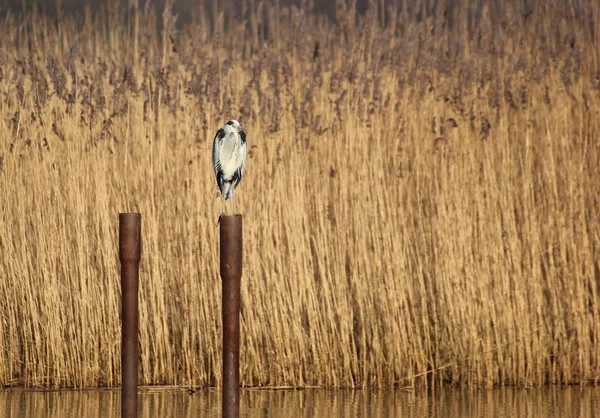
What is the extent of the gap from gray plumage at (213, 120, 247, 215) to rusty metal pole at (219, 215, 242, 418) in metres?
0.42

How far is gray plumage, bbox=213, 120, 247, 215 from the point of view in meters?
3.61

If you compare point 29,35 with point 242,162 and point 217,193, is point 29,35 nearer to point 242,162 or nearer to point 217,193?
point 217,193

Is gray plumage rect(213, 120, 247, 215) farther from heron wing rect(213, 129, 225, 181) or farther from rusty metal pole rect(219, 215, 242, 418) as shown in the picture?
rusty metal pole rect(219, 215, 242, 418)

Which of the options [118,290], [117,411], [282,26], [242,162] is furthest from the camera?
[282,26]

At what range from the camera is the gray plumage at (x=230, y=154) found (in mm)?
3613

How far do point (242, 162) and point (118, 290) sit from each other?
1340mm

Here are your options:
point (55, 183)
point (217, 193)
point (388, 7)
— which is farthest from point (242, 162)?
point (388, 7)

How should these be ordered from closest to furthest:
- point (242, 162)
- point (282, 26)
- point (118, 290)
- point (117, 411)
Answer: point (242, 162)
point (117, 411)
point (118, 290)
point (282, 26)

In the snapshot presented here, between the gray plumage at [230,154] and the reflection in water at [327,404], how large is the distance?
1052mm

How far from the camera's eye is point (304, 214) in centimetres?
476

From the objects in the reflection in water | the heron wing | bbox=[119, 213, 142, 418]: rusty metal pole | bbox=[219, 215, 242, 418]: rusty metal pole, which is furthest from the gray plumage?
the reflection in water

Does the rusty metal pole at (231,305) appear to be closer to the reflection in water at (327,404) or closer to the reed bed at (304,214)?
the reflection in water at (327,404)

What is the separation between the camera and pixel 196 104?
4.88 m

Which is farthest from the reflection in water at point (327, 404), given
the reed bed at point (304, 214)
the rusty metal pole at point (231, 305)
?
the rusty metal pole at point (231, 305)
